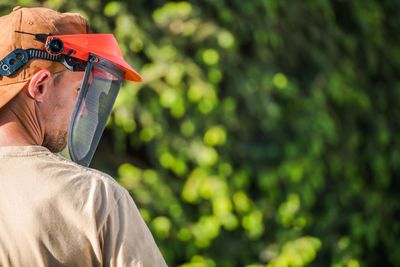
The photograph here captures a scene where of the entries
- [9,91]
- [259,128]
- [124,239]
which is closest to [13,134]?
[9,91]

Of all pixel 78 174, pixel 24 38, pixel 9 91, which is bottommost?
pixel 78 174

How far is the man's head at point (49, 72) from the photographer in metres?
1.89

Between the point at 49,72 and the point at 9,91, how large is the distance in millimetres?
96

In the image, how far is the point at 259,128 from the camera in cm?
502

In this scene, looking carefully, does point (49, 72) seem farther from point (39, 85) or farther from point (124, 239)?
point (124, 239)

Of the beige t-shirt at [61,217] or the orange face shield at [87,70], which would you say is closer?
the beige t-shirt at [61,217]

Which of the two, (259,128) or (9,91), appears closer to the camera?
(9,91)

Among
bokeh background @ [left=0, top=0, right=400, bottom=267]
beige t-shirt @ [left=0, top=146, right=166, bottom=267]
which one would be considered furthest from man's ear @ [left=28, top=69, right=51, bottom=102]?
bokeh background @ [left=0, top=0, right=400, bottom=267]

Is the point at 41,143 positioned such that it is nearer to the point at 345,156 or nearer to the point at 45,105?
the point at 45,105

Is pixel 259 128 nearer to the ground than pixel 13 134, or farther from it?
nearer to the ground

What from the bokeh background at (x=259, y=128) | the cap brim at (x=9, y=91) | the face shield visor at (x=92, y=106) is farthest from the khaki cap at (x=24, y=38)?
the bokeh background at (x=259, y=128)

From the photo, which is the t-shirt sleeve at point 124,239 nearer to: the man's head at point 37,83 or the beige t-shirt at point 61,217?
the beige t-shirt at point 61,217

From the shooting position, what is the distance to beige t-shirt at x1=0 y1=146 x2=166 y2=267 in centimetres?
175

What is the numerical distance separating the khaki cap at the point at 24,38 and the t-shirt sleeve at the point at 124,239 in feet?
1.09
